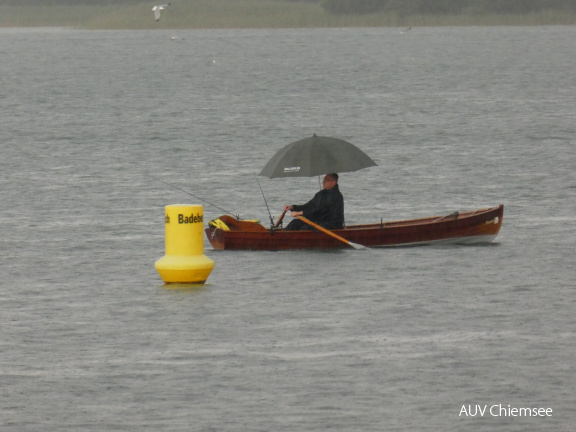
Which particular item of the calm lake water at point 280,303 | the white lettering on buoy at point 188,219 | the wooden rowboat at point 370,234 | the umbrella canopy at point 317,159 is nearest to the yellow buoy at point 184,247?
the white lettering on buoy at point 188,219

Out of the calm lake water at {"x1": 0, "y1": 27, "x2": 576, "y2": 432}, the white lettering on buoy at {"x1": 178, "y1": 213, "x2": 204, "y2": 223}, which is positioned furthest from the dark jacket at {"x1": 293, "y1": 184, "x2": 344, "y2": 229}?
Result: the white lettering on buoy at {"x1": 178, "y1": 213, "x2": 204, "y2": 223}

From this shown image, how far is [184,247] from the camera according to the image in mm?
24484

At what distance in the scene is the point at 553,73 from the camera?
13062cm

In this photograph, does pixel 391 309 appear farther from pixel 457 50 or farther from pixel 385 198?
pixel 457 50

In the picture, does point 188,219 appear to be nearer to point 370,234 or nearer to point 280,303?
point 280,303

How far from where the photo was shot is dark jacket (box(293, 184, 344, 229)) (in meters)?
27.8

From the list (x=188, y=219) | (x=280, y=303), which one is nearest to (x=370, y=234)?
(x=280, y=303)

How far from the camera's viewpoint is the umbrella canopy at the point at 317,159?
28047 millimetres

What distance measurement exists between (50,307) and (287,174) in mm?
6360

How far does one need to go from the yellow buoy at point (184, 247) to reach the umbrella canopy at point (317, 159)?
3.77 meters

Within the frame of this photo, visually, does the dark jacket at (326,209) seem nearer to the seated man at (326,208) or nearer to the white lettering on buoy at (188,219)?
the seated man at (326,208)

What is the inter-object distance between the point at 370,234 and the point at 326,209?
1158 mm

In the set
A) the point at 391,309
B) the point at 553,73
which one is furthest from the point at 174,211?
the point at 553,73

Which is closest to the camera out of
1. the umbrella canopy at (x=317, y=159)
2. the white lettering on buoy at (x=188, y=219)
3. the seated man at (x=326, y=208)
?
the white lettering on buoy at (x=188, y=219)
